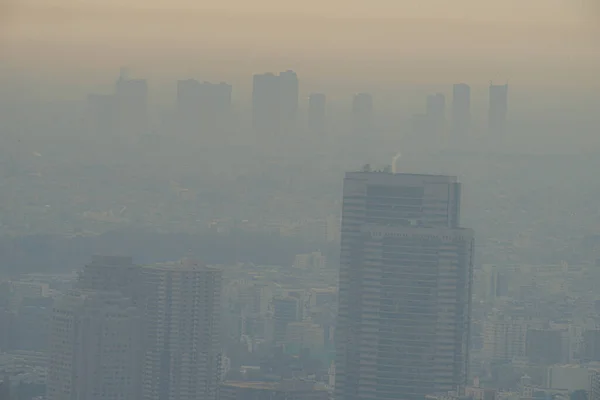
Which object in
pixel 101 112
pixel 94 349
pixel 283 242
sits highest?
pixel 101 112

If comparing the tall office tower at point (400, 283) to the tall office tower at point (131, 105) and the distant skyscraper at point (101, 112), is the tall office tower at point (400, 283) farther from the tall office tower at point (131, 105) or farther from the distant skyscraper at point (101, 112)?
the distant skyscraper at point (101, 112)

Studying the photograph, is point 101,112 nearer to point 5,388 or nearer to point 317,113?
point 317,113

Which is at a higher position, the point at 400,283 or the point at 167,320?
the point at 400,283

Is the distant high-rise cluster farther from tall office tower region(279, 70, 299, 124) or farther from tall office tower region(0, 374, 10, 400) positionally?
tall office tower region(0, 374, 10, 400)

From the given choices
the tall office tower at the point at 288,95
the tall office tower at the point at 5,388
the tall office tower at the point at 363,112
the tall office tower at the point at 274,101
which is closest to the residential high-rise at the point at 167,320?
the tall office tower at the point at 5,388

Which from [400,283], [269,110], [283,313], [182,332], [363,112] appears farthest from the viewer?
[283,313]

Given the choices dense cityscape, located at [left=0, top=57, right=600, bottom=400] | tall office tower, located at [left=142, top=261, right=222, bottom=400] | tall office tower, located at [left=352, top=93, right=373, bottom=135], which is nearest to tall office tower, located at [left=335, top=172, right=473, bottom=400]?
dense cityscape, located at [left=0, top=57, right=600, bottom=400]

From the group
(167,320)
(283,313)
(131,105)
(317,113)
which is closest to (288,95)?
(317,113)
